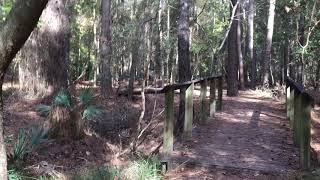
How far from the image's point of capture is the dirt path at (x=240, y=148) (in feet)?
23.3

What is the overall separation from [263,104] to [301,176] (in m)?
8.91

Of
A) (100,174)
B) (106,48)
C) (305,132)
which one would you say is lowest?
(100,174)

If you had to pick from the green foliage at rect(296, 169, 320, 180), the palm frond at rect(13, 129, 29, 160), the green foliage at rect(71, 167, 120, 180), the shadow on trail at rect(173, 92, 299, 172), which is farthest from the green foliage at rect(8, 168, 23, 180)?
the green foliage at rect(296, 169, 320, 180)

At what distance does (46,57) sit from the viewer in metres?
13.6

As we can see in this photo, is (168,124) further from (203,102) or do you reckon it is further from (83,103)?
(203,102)

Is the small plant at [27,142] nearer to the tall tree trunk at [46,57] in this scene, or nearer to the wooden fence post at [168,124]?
the wooden fence post at [168,124]

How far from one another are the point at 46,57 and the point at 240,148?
7.42m

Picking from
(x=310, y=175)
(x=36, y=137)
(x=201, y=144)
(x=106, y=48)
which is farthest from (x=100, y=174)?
(x=106, y=48)

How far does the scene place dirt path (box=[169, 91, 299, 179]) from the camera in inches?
279

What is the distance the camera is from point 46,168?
736cm

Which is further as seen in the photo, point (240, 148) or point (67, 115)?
point (67, 115)

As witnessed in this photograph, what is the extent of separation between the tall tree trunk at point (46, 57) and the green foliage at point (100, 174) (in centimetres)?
718

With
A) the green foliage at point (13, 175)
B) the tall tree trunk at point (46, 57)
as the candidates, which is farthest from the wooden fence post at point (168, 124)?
the tall tree trunk at point (46, 57)

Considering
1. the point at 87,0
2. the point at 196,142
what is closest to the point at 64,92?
the point at 196,142
